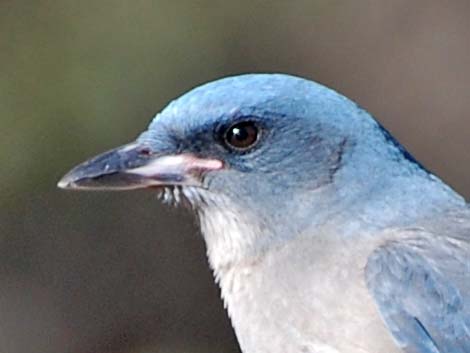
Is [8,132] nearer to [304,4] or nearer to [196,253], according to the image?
[196,253]

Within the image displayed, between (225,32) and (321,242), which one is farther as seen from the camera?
(225,32)

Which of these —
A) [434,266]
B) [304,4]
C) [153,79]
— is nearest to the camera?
[434,266]

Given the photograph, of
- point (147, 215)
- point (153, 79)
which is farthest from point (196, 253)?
point (153, 79)

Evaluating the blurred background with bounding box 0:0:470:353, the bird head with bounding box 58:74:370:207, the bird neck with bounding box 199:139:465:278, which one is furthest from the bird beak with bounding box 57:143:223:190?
the blurred background with bounding box 0:0:470:353

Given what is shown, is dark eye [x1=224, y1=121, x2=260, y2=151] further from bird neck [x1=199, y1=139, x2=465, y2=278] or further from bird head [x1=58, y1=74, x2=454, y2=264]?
bird neck [x1=199, y1=139, x2=465, y2=278]

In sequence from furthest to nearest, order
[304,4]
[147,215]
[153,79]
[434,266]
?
[304,4] < [147,215] < [153,79] < [434,266]

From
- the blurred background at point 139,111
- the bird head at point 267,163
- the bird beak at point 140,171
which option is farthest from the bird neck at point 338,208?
the blurred background at point 139,111

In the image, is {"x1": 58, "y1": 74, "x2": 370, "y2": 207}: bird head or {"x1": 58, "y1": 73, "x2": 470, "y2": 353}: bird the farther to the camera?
{"x1": 58, "y1": 74, "x2": 370, "y2": 207}: bird head

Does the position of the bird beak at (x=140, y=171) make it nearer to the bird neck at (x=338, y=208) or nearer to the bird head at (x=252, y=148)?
the bird head at (x=252, y=148)
